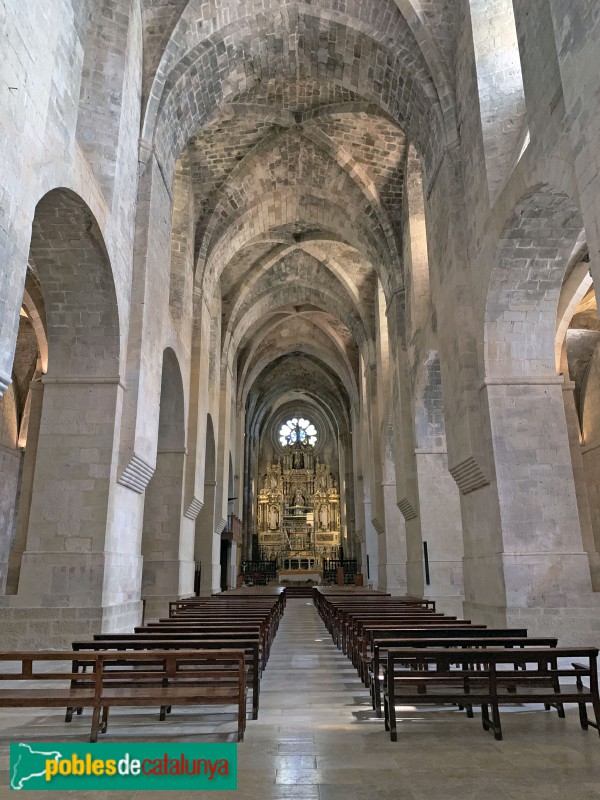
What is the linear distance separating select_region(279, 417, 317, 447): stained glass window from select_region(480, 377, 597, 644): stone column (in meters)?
34.3

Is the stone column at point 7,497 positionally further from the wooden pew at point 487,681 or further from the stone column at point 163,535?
the wooden pew at point 487,681

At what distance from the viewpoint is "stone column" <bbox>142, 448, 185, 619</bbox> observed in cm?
1383

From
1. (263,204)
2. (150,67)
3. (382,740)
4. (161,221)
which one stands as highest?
(263,204)

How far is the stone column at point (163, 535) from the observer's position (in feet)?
45.4

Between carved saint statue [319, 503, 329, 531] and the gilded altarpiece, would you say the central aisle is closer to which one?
the gilded altarpiece

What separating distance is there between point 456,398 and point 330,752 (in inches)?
294

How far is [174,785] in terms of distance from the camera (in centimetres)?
303

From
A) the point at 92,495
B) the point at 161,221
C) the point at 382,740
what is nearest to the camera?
the point at 382,740

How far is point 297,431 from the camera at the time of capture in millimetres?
43906

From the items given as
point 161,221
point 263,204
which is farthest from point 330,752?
point 263,204

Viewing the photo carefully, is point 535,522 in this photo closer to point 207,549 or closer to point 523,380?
point 523,380

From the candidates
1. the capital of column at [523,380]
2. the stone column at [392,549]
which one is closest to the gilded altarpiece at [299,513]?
the stone column at [392,549]

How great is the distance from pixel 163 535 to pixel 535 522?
350 inches

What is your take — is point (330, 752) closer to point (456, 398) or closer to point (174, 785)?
point (174, 785)
